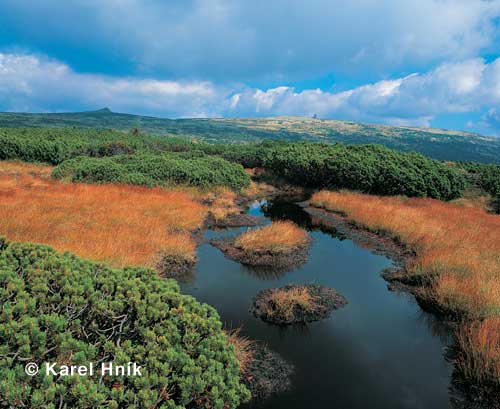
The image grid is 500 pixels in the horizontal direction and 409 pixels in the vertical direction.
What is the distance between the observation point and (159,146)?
56.7 metres

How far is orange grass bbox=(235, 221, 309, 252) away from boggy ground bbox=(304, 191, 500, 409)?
494 centimetres

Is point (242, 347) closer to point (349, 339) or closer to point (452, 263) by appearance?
point (349, 339)

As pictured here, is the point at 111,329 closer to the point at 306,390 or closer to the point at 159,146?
the point at 306,390

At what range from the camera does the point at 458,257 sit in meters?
13.6

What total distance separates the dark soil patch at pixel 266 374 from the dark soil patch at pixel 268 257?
19.9 feet

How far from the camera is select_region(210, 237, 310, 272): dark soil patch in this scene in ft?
47.3

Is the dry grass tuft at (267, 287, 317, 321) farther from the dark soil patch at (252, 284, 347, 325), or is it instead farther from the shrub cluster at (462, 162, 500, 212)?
the shrub cluster at (462, 162, 500, 212)

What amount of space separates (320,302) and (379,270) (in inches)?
203

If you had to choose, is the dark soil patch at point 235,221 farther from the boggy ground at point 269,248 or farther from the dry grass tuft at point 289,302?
the dry grass tuft at point 289,302

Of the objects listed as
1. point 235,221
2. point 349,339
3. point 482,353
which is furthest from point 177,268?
point 482,353

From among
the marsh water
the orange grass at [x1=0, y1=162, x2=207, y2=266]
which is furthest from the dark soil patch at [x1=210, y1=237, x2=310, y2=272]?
the orange grass at [x1=0, y1=162, x2=207, y2=266]

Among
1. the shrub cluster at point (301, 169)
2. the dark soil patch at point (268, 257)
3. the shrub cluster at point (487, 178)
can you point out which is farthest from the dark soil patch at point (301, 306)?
the shrub cluster at point (487, 178)

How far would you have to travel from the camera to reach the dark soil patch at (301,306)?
9.95 metres

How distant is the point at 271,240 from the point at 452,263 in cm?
788
